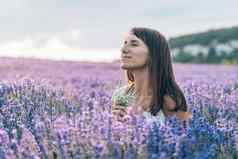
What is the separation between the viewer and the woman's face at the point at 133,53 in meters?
4.80

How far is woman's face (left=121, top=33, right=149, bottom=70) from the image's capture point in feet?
15.8

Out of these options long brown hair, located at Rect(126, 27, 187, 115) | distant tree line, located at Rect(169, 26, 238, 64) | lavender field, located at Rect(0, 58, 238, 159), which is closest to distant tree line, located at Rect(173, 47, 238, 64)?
distant tree line, located at Rect(169, 26, 238, 64)

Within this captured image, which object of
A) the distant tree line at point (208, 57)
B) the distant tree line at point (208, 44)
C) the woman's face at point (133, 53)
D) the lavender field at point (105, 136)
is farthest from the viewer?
the distant tree line at point (208, 44)

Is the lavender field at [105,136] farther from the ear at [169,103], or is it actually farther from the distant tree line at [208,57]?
the distant tree line at [208,57]

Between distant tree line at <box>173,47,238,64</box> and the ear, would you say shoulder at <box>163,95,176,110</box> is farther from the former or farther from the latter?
distant tree line at <box>173,47,238,64</box>

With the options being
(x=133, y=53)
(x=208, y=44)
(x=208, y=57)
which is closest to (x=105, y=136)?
(x=133, y=53)

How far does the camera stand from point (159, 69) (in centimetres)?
489

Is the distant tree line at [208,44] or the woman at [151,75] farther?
the distant tree line at [208,44]

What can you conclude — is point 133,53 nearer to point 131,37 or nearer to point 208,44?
point 131,37

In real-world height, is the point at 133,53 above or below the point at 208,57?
above

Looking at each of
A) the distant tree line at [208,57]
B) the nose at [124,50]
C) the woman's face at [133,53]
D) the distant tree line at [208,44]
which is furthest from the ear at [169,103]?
the distant tree line at [208,57]

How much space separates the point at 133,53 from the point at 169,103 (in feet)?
1.20

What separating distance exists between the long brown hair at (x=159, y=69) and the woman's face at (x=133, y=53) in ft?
0.12

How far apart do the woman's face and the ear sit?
0.78 feet
